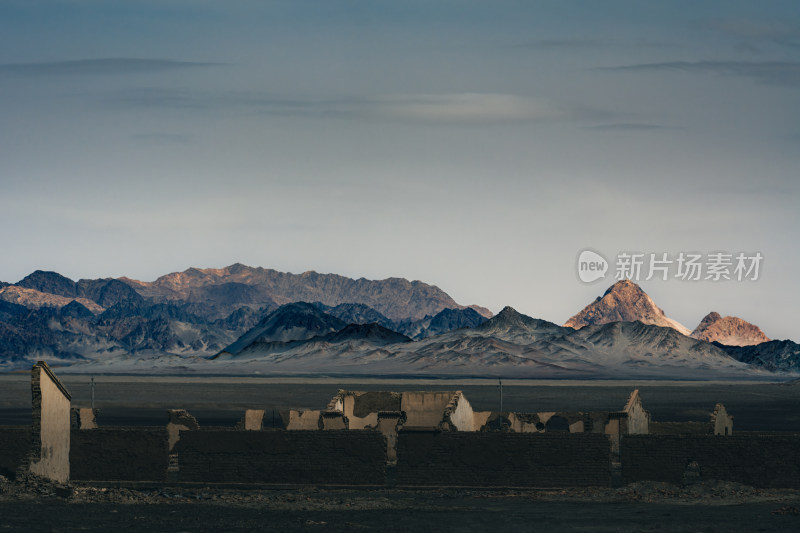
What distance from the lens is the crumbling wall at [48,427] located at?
2611cm

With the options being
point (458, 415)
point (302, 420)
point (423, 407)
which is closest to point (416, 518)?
point (458, 415)

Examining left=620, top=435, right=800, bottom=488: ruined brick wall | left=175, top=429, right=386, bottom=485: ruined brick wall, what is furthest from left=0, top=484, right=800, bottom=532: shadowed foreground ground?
left=175, top=429, right=386, bottom=485: ruined brick wall

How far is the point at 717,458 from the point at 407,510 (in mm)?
7626

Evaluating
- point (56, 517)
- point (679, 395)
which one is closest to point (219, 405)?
point (679, 395)

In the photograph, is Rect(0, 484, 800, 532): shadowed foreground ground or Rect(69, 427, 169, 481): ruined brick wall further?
Rect(69, 427, 169, 481): ruined brick wall

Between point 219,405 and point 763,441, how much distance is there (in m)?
64.7

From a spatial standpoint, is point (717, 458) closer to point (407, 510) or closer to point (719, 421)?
point (407, 510)

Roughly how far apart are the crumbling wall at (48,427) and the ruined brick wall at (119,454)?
0.70 m

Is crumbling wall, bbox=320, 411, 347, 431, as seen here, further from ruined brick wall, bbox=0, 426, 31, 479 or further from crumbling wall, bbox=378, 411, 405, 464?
ruined brick wall, bbox=0, 426, 31, 479

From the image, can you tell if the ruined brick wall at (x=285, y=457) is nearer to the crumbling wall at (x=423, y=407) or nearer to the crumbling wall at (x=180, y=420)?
the crumbling wall at (x=180, y=420)

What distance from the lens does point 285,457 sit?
28109 mm

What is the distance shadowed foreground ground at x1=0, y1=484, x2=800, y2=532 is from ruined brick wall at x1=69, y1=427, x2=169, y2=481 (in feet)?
4.84

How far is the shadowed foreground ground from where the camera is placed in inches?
877

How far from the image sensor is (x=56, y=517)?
22797 mm
